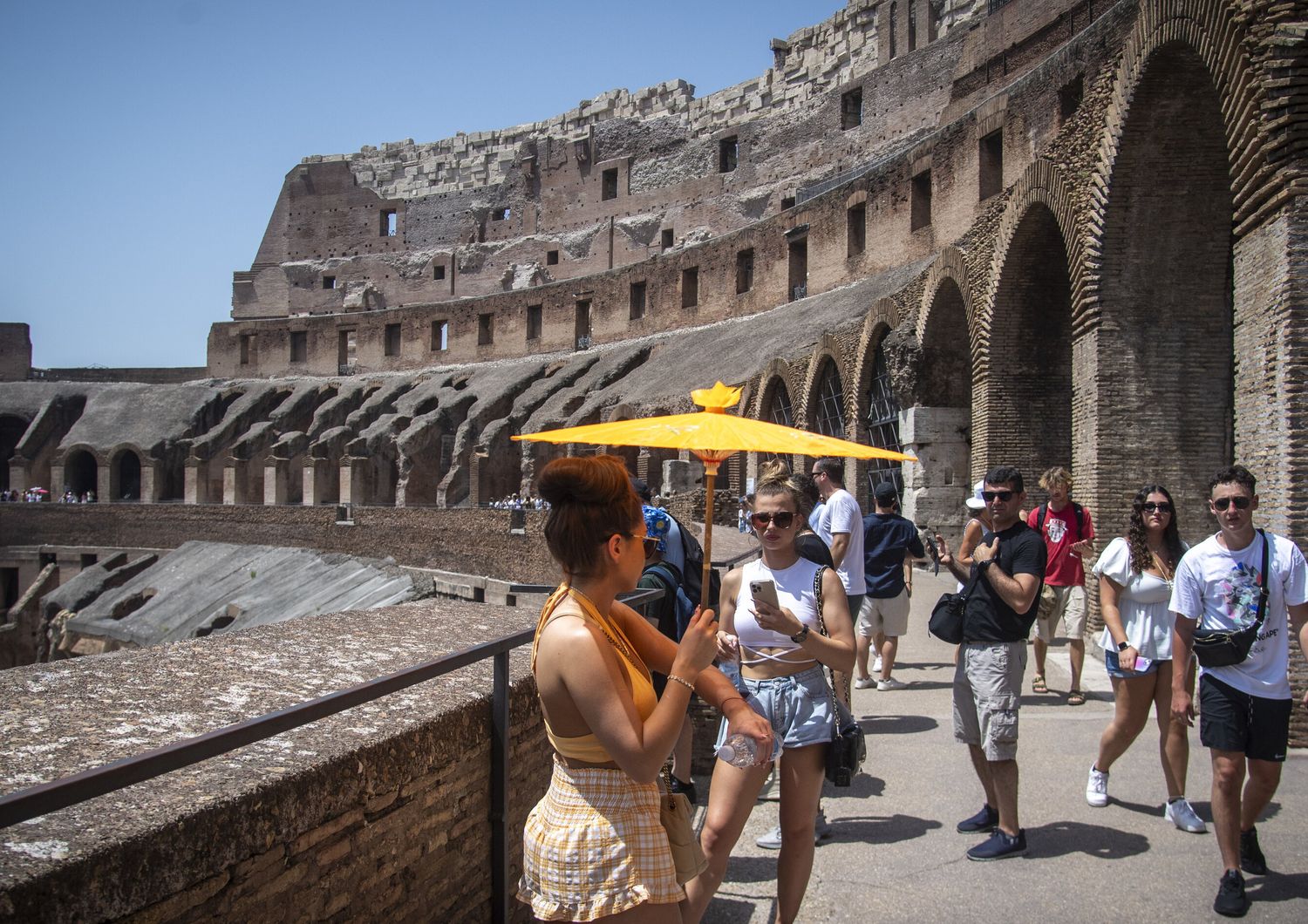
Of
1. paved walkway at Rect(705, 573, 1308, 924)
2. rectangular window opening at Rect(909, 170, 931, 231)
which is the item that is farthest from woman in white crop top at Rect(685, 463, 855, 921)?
rectangular window opening at Rect(909, 170, 931, 231)

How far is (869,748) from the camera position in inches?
238

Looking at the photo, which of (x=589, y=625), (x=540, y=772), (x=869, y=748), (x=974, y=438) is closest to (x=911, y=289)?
(x=974, y=438)

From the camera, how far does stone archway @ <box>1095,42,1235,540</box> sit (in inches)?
361

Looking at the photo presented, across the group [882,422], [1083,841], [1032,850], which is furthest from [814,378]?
[1032,850]

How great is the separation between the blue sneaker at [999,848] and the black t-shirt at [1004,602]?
2.74 ft

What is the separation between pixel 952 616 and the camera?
461cm

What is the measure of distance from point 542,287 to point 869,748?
34.3 m

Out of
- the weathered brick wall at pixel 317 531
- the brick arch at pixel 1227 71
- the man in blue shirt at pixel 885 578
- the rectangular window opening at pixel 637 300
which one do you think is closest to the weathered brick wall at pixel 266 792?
the man in blue shirt at pixel 885 578

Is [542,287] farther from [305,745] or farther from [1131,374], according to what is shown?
[305,745]

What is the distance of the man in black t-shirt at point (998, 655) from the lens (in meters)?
4.32

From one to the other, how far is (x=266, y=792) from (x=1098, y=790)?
162 inches

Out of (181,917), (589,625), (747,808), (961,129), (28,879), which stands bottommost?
(747,808)

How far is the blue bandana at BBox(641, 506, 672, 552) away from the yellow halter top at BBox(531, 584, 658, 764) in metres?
2.22

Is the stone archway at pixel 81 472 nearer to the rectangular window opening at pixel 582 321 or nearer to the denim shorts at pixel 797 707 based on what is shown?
the rectangular window opening at pixel 582 321
